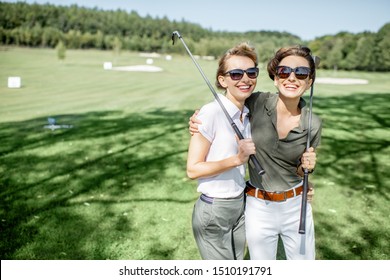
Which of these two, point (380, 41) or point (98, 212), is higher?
point (380, 41)

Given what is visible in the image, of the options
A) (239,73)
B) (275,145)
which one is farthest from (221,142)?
(239,73)

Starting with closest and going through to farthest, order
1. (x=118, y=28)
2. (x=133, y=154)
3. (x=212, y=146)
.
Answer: (x=212, y=146) < (x=133, y=154) < (x=118, y=28)

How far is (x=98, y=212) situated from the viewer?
5.54m

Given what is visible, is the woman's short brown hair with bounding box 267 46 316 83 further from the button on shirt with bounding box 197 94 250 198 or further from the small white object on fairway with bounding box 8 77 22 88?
the small white object on fairway with bounding box 8 77 22 88

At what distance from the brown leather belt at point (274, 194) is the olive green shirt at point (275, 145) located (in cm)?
4

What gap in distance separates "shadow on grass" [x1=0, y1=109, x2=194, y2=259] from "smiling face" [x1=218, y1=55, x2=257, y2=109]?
8.78ft

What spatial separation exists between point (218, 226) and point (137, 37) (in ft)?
396

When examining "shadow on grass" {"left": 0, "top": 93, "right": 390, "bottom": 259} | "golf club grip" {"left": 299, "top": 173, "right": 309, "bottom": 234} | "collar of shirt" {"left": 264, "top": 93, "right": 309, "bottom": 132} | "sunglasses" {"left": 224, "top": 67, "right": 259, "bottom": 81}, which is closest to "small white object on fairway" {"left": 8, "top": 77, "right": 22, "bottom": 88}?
"shadow on grass" {"left": 0, "top": 93, "right": 390, "bottom": 259}

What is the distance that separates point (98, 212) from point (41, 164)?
275 centimetres

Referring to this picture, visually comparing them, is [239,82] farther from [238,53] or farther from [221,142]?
[221,142]

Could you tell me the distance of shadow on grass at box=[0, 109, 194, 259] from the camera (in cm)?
474

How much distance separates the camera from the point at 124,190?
6.34 meters
